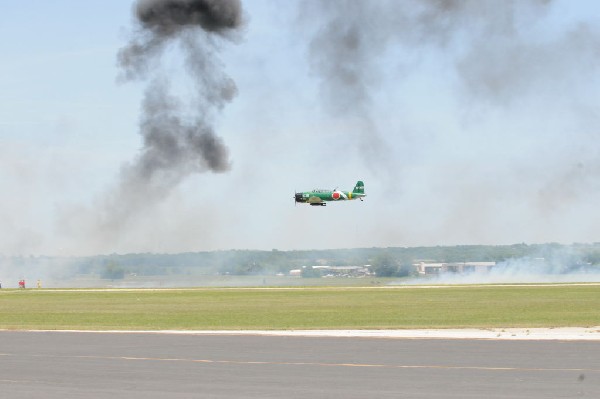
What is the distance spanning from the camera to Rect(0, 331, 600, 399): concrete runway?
2372 centimetres

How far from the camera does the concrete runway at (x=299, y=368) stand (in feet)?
77.8

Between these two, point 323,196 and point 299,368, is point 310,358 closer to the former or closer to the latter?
point 299,368

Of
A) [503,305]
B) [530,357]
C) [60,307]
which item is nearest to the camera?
[530,357]

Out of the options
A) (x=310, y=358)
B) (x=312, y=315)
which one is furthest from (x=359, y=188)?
(x=310, y=358)

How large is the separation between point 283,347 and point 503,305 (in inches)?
1678

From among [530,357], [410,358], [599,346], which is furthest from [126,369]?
[599,346]

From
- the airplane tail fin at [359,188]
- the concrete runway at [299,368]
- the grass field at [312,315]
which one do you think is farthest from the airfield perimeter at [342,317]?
the airplane tail fin at [359,188]

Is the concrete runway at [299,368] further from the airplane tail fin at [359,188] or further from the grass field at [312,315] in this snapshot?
the airplane tail fin at [359,188]

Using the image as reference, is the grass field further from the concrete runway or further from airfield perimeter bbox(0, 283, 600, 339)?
the concrete runway

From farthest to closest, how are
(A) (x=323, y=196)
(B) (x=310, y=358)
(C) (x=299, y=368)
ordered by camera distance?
(A) (x=323, y=196) < (B) (x=310, y=358) < (C) (x=299, y=368)

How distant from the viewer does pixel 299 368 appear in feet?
94.7

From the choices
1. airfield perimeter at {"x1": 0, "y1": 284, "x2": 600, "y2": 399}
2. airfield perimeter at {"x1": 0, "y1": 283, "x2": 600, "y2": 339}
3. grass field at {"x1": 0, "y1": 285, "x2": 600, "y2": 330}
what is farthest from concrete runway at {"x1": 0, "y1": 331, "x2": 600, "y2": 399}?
grass field at {"x1": 0, "y1": 285, "x2": 600, "y2": 330}

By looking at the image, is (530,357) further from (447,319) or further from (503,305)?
(503,305)

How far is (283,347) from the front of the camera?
36.4 metres
